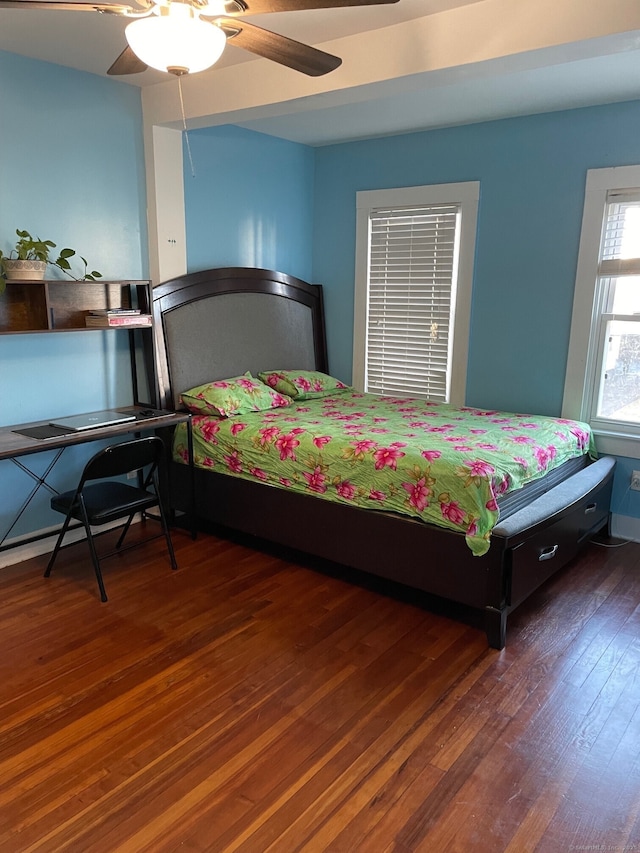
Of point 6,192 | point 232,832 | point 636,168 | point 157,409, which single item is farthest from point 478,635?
point 6,192

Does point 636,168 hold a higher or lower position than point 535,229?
higher

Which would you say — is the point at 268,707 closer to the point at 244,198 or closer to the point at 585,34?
the point at 585,34

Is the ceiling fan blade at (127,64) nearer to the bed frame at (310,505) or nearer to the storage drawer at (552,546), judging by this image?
the bed frame at (310,505)

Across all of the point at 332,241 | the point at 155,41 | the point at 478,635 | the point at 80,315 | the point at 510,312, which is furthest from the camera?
the point at 332,241

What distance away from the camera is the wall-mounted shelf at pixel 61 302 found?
119 inches

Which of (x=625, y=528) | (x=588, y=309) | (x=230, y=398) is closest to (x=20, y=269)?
(x=230, y=398)

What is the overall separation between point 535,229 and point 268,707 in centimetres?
307

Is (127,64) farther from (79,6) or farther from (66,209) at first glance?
(66,209)

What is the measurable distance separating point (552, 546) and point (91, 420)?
2299 mm

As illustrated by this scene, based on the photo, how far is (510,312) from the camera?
3.96 m

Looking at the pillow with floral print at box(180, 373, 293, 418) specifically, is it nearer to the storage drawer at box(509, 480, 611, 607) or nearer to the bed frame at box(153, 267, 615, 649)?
the bed frame at box(153, 267, 615, 649)

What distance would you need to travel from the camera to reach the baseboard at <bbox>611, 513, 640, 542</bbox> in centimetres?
362

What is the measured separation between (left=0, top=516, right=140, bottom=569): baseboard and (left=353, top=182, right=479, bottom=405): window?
2.31m

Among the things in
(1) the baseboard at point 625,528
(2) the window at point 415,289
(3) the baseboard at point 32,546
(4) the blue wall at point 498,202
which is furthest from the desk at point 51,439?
(1) the baseboard at point 625,528
